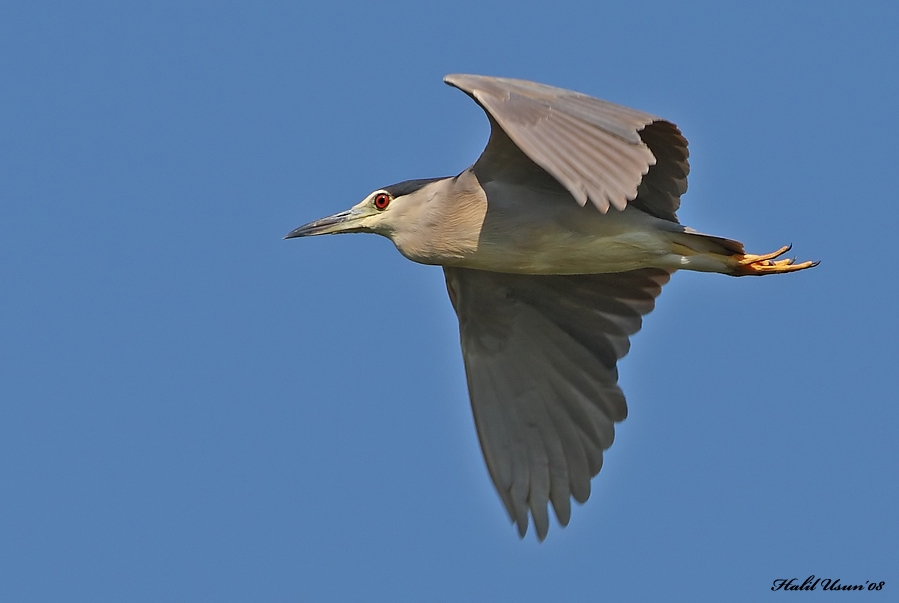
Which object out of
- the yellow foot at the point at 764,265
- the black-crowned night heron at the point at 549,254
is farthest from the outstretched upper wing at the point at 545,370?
the yellow foot at the point at 764,265

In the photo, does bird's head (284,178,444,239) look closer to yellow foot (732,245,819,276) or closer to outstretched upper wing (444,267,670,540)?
outstretched upper wing (444,267,670,540)

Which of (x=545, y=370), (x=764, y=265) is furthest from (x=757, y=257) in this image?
(x=545, y=370)

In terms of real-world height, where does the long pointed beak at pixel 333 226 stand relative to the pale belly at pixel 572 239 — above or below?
above

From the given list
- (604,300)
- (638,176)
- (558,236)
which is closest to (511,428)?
(604,300)

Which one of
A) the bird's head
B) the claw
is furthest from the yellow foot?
the bird's head

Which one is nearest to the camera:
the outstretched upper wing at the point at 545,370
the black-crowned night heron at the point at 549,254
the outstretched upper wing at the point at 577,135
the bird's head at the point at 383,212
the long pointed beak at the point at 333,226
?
the outstretched upper wing at the point at 577,135

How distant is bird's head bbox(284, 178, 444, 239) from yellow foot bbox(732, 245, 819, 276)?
1805 millimetres

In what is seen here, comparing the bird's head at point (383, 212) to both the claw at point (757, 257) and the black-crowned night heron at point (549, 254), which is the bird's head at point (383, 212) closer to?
the black-crowned night heron at point (549, 254)

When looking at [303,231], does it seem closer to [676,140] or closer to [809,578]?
[676,140]

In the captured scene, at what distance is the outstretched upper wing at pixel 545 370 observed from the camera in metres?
9.05

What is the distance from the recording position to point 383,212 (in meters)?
8.46

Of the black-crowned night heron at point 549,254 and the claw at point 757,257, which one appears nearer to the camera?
the black-crowned night heron at point 549,254

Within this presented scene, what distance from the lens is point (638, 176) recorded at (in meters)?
6.46

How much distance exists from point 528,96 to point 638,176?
923 millimetres
